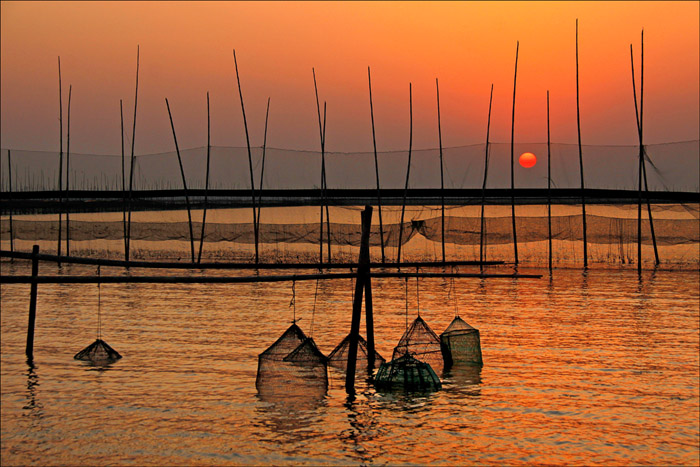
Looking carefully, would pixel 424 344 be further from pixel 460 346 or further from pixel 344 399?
pixel 344 399

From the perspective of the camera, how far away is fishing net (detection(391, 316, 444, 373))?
10145mm

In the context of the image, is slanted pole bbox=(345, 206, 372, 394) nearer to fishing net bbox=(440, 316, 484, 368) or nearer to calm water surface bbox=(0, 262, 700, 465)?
calm water surface bbox=(0, 262, 700, 465)

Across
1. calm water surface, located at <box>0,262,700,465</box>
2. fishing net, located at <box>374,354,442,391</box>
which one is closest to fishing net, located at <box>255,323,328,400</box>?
calm water surface, located at <box>0,262,700,465</box>

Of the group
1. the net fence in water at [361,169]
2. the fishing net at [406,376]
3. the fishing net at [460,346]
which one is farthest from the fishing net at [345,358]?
the net fence in water at [361,169]

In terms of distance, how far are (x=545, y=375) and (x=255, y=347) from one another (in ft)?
13.0

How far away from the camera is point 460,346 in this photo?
33.8ft

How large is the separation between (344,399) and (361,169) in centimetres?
2356

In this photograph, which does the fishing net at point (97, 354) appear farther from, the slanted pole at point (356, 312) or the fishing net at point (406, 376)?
the fishing net at point (406, 376)

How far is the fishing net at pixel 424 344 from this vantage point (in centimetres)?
1014

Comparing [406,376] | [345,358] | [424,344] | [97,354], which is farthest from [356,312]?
[97,354]

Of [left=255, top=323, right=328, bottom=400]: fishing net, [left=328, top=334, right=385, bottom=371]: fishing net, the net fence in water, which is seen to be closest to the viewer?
[left=255, top=323, right=328, bottom=400]: fishing net

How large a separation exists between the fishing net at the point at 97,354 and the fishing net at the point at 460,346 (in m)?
4.00

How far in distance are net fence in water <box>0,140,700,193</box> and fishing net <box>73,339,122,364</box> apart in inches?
752

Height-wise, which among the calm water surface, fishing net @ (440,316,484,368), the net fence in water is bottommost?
the calm water surface
